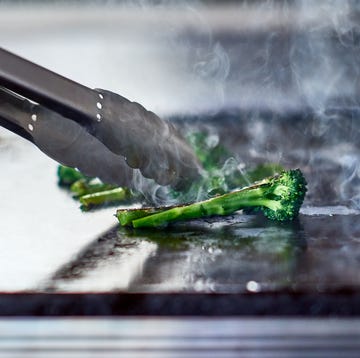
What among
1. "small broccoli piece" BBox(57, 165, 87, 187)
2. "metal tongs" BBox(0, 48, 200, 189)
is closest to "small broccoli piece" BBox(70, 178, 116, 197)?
"small broccoli piece" BBox(57, 165, 87, 187)

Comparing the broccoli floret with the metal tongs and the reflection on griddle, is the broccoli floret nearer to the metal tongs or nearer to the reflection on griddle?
the reflection on griddle

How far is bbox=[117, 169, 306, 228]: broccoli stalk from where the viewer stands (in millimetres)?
1942

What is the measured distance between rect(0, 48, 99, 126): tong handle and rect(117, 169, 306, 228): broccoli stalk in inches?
13.5

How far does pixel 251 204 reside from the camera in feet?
6.57

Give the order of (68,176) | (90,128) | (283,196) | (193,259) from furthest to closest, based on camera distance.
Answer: (68,176) < (283,196) < (90,128) < (193,259)

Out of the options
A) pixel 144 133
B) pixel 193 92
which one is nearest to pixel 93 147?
pixel 144 133

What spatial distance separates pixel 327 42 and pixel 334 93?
311mm

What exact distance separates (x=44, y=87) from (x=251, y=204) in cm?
66

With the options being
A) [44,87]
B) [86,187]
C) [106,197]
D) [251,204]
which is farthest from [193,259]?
[86,187]

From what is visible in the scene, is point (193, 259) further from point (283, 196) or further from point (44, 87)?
point (44, 87)

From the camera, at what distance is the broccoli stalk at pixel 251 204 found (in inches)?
76.5

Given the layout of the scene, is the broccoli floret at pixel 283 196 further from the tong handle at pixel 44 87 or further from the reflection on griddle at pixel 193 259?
the tong handle at pixel 44 87

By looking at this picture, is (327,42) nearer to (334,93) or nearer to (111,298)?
(334,93)

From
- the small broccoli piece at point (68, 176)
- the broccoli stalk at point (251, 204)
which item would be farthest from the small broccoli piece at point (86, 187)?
the broccoli stalk at point (251, 204)
